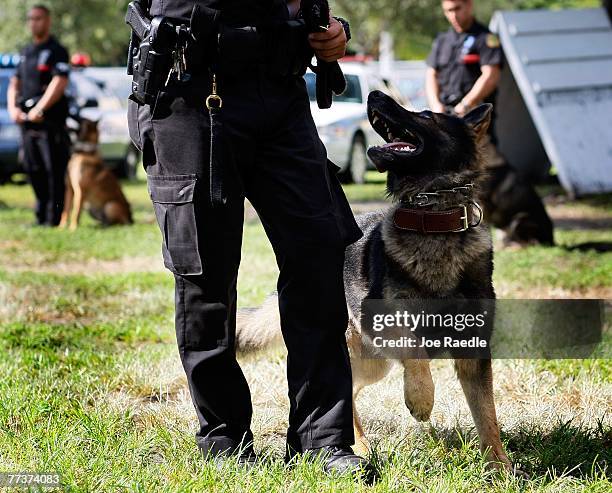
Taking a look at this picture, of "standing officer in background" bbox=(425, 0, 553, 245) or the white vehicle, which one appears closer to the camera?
"standing officer in background" bbox=(425, 0, 553, 245)

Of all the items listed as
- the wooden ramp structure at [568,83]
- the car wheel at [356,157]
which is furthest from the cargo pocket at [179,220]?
the car wheel at [356,157]

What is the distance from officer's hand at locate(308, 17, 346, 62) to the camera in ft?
10.1

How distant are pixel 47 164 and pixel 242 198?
837cm

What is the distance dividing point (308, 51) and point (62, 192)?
28.5 feet

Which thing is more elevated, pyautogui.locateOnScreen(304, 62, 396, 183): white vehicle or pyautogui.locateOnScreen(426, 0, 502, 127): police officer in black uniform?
pyautogui.locateOnScreen(426, 0, 502, 127): police officer in black uniform

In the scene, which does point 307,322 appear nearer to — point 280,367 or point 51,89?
point 280,367

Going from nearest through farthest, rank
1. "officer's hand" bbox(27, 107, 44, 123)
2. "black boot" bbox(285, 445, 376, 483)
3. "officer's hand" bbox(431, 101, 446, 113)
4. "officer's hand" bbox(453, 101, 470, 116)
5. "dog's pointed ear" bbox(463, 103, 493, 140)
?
"black boot" bbox(285, 445, 376, 483) < "dog's pointed ear" bbox(463, 103, 493, 140) < "officer's hand" bbox(453, 101, 470, 116) < "officer's hand" bbox(431, 101, 446, 113) < "officer's hand" bbox(27, 107, 44, 123)

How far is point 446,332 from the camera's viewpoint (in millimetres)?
3443

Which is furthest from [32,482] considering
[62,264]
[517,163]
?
[517,163]

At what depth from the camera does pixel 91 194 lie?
11477 mm

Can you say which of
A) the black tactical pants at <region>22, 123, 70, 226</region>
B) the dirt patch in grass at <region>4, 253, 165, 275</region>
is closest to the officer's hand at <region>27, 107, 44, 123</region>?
the black tactical pants at <region>22, 123, 70, 226</region>

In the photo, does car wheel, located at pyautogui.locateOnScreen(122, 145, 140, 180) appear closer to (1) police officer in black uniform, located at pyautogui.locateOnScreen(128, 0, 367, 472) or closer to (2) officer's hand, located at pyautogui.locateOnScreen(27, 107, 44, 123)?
(2) officer's hand, located at pyautogui.locateOnScreen(27, 107, 44, 123)

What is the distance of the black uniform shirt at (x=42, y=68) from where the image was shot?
10641 millimetres

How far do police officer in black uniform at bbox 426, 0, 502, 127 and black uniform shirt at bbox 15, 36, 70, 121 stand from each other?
452 centimetres
